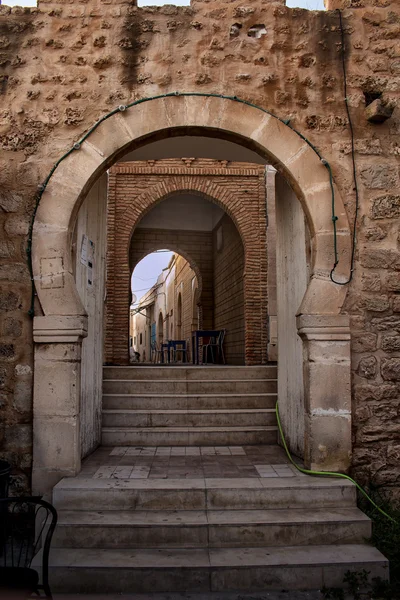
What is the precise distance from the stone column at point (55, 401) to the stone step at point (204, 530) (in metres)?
0.45

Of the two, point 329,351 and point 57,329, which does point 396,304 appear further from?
point 57,329

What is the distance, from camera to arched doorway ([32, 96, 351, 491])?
156 inches

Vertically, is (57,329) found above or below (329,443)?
above

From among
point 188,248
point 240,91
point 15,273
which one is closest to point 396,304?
point 240,91

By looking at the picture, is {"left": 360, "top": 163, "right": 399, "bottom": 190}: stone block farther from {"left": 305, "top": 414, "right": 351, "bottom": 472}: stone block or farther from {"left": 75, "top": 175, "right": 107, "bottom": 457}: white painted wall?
{"left": 75, "top": 175, "right": 107, "bottom": 457}: white painted wall

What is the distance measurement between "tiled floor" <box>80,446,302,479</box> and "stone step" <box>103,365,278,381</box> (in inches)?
60.4

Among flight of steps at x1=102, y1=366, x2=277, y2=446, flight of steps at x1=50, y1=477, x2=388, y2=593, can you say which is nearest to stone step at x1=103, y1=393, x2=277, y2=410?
flight of steps at x1=102, y1=366, x2=277, y2=446

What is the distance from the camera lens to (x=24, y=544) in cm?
375

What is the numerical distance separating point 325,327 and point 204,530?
5.78 ft

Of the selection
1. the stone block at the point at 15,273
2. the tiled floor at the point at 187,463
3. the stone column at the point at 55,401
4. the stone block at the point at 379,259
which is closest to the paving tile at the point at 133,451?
the tiled floor at the point at 187,463

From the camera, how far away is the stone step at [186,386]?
632cm

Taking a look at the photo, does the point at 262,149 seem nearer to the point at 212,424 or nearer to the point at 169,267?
the point at 212,424

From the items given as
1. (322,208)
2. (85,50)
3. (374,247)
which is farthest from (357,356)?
(85,50)

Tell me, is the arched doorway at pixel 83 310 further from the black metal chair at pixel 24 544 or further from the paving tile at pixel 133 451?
the paving tile at pixel 133 451
